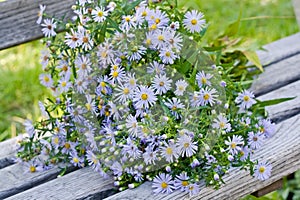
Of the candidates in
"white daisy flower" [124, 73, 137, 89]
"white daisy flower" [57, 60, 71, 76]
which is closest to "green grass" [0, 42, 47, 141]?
"white daisy flower" [57, 60, 71, 76]

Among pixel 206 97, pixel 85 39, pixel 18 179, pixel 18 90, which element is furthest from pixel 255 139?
pixel 18 90

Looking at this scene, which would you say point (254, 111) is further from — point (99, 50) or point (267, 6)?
point (267, 6)

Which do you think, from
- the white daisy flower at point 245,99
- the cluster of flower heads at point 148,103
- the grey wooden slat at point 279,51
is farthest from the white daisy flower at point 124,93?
the grey wooden slat at point 279,51

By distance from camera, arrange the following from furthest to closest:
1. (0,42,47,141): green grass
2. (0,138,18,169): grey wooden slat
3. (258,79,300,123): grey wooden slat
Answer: (0,42,47,141): green grass → (258,79,300,123): grey wooden slat → (0,138,18,169): grey wooden slat

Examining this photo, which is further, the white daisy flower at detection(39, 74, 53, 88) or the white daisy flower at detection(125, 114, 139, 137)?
the white daisy flower at detection(39, 74, 53, 88)

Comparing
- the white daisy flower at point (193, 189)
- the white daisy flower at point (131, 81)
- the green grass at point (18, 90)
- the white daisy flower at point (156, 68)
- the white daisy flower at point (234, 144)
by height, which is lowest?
the white daisy flower at point (193, 189)

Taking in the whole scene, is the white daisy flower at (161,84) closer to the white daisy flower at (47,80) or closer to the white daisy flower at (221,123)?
the white daisy flower at (221,123)

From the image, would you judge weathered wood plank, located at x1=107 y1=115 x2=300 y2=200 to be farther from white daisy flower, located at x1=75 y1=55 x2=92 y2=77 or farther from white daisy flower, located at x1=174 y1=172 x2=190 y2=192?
white daisy flower, located at x1=75 y1=55 x2=92 y2=77
